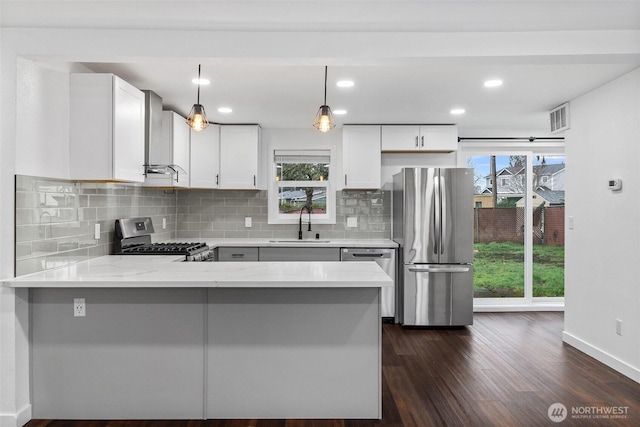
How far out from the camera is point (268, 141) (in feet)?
17.0

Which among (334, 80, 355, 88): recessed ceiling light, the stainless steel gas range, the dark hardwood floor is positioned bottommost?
the dark hardwood floor

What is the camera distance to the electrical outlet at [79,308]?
7.97 ft

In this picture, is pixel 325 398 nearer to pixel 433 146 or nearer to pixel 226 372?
pixel 226 372

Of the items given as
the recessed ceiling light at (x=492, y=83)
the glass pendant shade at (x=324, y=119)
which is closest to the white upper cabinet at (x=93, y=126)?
the glass pendant shade at (x=324, y=119)

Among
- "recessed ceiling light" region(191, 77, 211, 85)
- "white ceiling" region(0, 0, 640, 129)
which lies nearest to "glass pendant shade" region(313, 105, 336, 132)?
"white ceiling" region(0, 0, 640, 129)

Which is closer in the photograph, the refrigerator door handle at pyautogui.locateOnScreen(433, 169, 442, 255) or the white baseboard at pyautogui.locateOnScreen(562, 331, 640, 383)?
the white baseboard at pyautogui.locateOnScreen(562, 331, 640, 383)

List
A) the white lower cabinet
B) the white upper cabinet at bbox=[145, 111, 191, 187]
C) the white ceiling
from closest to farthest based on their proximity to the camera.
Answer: the white ceiling < the white upper cabinet at bbox=[145, 111, 191, 187] < the white lower cabinet

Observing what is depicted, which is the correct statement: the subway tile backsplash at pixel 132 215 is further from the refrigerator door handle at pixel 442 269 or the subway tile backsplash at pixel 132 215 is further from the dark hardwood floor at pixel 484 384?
the dark hardwood floor at pixel 484 384

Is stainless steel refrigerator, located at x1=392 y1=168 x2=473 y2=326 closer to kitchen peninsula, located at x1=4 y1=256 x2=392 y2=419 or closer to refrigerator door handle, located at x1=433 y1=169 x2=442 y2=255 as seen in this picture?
refrigerator door handle, located at x1=433 y1=169 x2=442 y2=255

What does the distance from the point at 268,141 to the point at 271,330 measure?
3.19 m

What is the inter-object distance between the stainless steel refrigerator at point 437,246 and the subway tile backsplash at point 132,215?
2.68 ft

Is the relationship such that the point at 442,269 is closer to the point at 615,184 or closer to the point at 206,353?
the point at 615,184

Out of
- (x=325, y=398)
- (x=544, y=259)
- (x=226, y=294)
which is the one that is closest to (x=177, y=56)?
(x=226, y=294)

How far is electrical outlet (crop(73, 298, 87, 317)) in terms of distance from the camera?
2.43 metres
